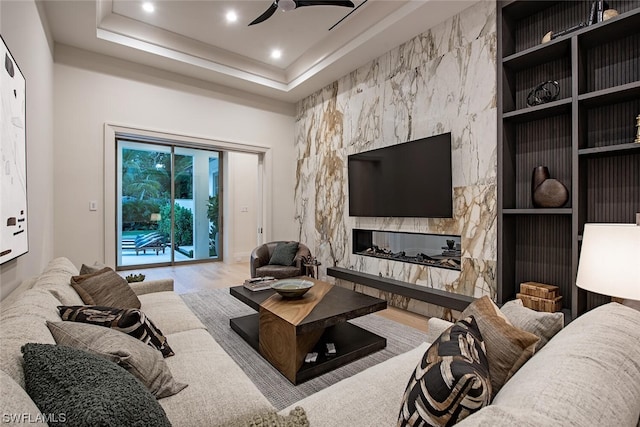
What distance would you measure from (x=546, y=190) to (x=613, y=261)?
54.7 inches

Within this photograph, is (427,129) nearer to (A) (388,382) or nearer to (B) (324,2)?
(B) (324,2)

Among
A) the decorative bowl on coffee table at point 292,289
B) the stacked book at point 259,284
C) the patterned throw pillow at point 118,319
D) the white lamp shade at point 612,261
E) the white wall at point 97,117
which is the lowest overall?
the stacked book at point 259,284

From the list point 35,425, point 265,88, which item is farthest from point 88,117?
point 35,425

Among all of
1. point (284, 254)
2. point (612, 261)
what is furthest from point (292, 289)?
point (284, 254)

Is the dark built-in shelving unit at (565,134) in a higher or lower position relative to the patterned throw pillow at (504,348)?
higher

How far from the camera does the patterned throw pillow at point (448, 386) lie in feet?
2.54

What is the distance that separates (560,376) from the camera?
0.75 metres

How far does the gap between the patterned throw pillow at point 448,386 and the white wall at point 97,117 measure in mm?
4322

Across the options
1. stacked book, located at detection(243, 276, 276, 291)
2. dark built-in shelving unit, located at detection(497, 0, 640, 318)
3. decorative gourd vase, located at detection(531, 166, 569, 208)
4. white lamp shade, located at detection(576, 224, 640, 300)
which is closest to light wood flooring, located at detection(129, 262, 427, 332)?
dark built-in shelving unit, located at detection(497, 0, 640, 318)

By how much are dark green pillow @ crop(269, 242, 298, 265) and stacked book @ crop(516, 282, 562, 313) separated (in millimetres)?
2778

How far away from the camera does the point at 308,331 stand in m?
2.08

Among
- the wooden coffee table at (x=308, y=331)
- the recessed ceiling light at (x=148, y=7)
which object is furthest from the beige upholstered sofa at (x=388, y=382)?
the recessed ceiling light at (x=148, y=7)

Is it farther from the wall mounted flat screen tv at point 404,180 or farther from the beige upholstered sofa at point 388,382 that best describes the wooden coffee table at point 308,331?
the wall mounted flat screen tv at point 404,180

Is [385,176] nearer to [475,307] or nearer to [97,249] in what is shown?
[475,307]
